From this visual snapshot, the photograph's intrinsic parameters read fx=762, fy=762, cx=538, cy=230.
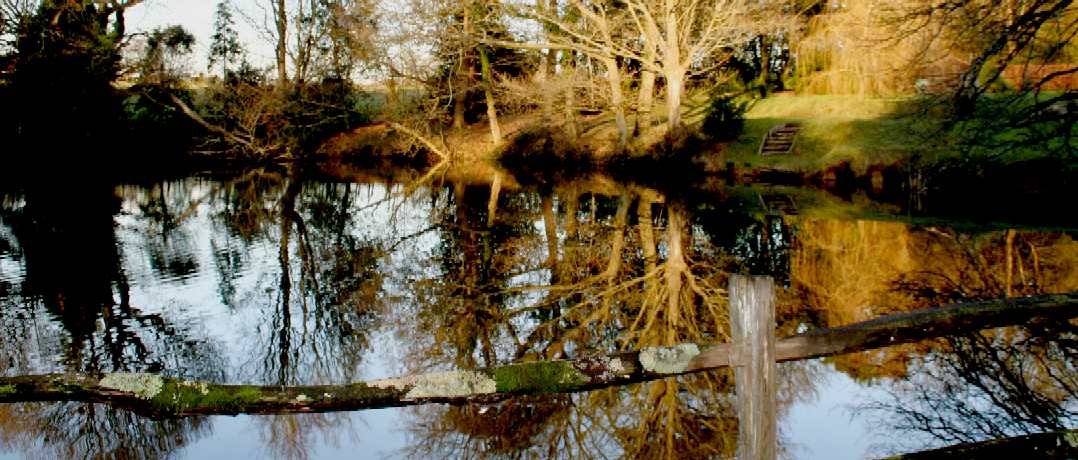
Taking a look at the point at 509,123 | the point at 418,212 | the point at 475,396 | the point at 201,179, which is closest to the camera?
the point at 475,396

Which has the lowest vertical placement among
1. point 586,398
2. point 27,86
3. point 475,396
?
point 586,398

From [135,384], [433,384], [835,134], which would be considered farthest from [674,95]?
[135,384]

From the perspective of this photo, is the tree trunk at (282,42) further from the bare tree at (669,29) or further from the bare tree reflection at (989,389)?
the bare tree reflection at (989,389)

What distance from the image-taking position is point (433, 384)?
3.55 m

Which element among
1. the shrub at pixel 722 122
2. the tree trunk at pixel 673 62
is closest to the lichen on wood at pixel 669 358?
the tree trunk at pixel 673 62

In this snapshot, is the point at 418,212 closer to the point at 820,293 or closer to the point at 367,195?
the point at 367,195

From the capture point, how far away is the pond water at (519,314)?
6836 mm

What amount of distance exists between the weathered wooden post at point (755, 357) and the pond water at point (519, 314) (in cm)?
277

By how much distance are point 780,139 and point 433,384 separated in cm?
2638

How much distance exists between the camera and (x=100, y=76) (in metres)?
36.7

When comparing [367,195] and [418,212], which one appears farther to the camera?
[367,195]

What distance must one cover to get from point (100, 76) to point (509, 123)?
19837 millimetres

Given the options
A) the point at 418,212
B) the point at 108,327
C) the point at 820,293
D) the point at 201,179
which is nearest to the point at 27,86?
the point at 201,179

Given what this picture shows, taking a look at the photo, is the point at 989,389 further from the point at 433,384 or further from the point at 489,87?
the point at 489,87
